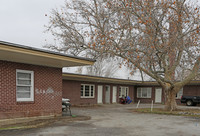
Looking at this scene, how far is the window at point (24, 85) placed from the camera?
11172mm

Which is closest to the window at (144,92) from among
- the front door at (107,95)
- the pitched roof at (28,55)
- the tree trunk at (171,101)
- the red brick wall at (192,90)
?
the red brick wall at (192,90)

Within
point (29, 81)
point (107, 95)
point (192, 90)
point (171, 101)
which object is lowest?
point (107, 95)

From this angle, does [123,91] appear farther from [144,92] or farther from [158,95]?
[158,95]

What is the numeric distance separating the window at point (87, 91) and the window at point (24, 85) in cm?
1374

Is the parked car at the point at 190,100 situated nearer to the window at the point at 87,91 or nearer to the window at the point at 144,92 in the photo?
the window at the point at 144,92

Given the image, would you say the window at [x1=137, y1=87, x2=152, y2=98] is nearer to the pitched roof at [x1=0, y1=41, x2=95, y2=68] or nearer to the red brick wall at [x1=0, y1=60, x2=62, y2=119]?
the red brick wall at [x1=0, y1=60, x2=62, y2=119]

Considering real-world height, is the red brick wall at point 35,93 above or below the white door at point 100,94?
above

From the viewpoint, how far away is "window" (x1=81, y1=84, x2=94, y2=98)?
2533 centimetres

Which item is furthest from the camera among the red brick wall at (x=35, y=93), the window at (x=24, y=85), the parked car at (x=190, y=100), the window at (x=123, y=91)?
the window at (x=123, y=91)

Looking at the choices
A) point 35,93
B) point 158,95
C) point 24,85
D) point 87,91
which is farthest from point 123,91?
point 24,85

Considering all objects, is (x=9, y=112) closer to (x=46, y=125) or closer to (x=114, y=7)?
(x=46, y=125)

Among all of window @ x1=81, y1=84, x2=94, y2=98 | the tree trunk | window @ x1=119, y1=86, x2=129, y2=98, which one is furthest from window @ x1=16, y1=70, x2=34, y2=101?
window @ x1=119, y1=86, x2=129, y2=98

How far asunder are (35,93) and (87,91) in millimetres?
14294

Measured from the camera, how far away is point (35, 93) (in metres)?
11.9
